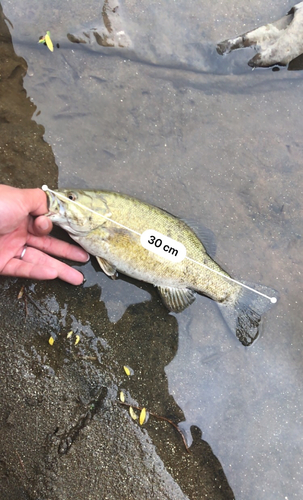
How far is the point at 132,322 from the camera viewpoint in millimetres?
4598

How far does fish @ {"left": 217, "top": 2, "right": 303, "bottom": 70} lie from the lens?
4.71 meters

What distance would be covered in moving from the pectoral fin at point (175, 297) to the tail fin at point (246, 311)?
414mm

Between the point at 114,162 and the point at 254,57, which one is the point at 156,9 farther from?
the point at 114,162

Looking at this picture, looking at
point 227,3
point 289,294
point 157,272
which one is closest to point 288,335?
point 289,294

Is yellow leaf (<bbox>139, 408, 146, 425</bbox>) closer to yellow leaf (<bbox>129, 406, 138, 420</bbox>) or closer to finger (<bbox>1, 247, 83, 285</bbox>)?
yellow leaf (<bbox>129, 406, 138, 420</bbox>)

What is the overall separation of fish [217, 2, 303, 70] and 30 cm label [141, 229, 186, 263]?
2565 mm

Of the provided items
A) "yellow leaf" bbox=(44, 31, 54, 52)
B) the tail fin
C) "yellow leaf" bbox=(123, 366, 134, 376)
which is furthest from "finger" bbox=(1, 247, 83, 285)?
"yellow leaf" bbox=(44, 31, 54, 52)

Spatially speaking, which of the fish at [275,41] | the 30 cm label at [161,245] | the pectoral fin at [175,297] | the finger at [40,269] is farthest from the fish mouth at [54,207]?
the fish at [275,41]

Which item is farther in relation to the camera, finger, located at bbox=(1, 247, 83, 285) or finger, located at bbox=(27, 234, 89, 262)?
finger, located at bbox=(27, 234, 89, 262)

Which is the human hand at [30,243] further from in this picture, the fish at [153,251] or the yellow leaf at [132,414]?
the yellow leaf at [132,414]

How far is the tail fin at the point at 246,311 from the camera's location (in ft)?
14.9

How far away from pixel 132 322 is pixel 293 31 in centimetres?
418

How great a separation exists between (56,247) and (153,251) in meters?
1.17

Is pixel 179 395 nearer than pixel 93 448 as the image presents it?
No
